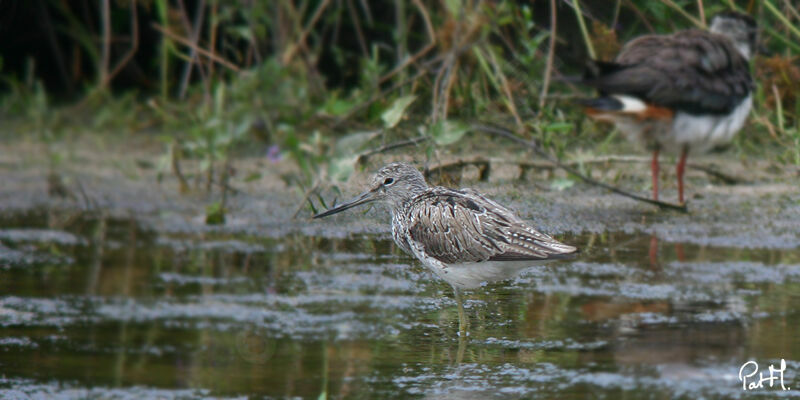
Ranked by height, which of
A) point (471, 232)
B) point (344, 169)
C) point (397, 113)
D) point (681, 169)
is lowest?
point (471, 232)

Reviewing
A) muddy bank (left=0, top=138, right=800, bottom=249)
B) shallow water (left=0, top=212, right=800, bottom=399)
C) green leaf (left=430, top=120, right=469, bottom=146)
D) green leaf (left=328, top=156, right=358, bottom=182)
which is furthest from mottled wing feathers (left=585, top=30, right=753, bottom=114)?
green leaf (left=430, top=120, right=469, bottom=146)

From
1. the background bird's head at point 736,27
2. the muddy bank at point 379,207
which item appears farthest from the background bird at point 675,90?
the muddy bank at point 379,207

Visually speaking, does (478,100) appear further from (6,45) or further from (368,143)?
(6,45)

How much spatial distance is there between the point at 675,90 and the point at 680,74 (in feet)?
0.25

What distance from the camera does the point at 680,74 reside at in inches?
198

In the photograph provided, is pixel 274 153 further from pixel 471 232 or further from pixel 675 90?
pixel 471 232

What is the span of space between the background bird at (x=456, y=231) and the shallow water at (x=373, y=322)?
0.28 m

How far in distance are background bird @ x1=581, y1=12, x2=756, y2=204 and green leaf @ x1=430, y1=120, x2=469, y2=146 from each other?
1.63 metres

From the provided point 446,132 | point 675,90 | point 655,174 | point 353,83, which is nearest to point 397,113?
point 446,132

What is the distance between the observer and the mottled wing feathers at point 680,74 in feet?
16.3

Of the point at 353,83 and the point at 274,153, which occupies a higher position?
the point at 353,83

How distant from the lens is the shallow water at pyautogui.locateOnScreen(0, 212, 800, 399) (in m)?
3.06

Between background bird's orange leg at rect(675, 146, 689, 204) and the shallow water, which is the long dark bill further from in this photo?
background bird's orange leg at rect(675, 146, 689, 204)

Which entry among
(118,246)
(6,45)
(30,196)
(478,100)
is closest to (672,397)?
(478,100)
